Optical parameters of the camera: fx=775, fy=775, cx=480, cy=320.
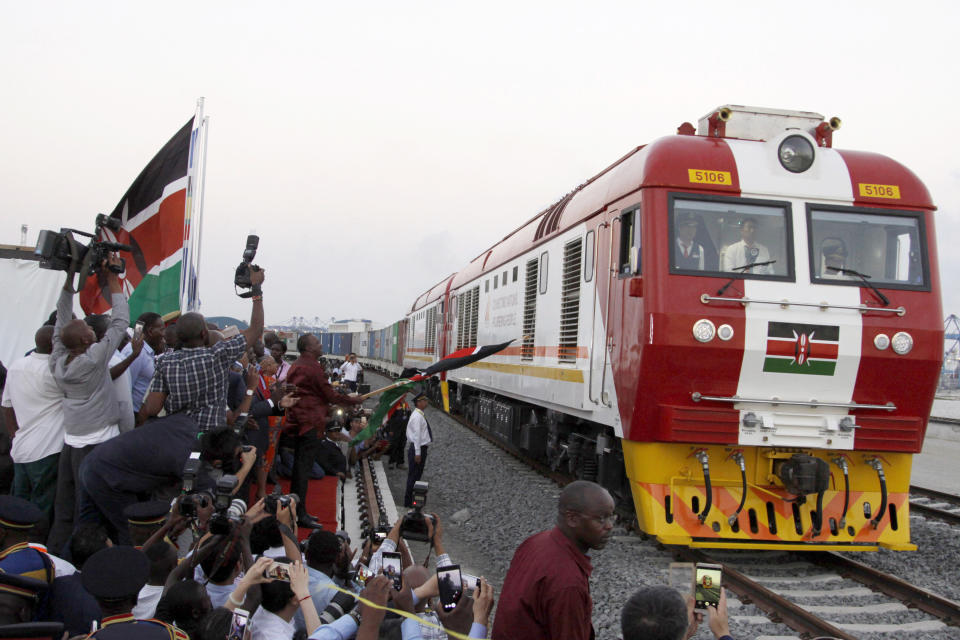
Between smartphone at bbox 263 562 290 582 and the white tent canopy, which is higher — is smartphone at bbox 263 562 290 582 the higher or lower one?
the lower one

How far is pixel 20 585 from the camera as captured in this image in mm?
2891

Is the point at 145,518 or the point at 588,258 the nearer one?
the point at 145,518

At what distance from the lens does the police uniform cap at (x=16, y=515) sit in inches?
136

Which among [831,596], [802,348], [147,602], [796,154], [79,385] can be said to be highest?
[796,154]

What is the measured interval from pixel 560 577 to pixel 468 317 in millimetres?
13263

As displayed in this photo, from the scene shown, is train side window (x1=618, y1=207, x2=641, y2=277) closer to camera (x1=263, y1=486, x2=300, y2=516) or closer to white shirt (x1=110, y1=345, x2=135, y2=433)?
camera (x1=263, y1=486, x2=300, y2=516)

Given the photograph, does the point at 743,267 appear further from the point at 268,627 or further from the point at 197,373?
the point at 268,627

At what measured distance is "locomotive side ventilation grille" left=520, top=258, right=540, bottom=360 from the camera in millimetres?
10414

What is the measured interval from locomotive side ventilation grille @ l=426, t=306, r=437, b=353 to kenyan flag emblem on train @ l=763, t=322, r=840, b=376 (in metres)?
14.6

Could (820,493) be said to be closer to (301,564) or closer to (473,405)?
(301,564)

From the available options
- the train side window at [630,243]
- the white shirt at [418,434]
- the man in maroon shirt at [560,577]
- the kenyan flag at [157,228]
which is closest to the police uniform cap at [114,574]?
the man in maroon shirt at [560,577]

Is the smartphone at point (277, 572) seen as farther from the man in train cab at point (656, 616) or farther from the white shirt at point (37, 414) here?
the white shirt at point (37, 414)

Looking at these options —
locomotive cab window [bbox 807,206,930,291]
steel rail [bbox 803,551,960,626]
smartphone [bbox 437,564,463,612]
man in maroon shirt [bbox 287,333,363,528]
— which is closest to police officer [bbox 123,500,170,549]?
smartphone [bbox 437,564,463,612]

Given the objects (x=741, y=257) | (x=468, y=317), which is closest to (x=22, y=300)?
(x=468, y=317)
